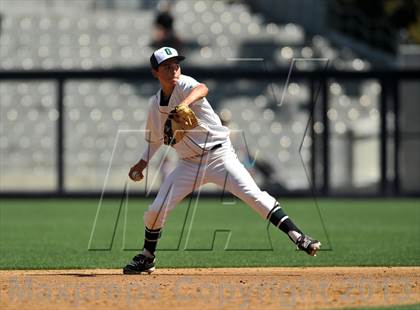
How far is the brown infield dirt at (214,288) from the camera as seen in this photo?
7211 mm

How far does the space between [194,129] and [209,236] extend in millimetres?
4968

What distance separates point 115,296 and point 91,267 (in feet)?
8.45

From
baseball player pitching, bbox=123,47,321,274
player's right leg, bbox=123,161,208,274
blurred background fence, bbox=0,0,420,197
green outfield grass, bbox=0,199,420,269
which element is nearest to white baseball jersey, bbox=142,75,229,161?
baseball player pitching, bbox=123,47,321,274

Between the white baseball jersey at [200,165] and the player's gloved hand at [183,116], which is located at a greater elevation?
the player's gloved hand at [183,116]

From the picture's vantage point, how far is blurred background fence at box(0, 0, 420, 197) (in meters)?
23.2

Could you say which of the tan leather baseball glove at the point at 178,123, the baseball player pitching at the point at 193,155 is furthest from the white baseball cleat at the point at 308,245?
the tan leather baseball glove at the point at 178,123

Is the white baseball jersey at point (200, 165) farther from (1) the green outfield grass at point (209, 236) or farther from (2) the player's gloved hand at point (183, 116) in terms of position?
(1) the green outfield grass at point (209, 236)

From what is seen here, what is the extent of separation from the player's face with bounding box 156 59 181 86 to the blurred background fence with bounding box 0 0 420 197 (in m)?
12.9

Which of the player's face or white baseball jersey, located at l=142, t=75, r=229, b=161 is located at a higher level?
the player's face

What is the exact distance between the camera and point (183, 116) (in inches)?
343

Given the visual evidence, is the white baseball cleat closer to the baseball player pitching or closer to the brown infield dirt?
the baseball player pitching

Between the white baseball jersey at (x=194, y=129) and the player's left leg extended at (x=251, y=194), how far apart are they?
0.17 m

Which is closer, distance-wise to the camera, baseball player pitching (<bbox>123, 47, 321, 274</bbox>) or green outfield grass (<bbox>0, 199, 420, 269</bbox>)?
baseball player pitching (<bbox>123, 47, 321, 274</bbox>)

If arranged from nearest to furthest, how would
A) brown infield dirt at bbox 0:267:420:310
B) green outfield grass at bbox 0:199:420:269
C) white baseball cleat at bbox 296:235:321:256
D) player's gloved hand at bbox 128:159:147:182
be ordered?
brown infield dirt at bbox 0:267:420:310, white baseball cleat at bbox 296:235:321:256, player's gloved hand at bbox 128:159:147:182, green outfield grass at bbox 0:199:420:269
